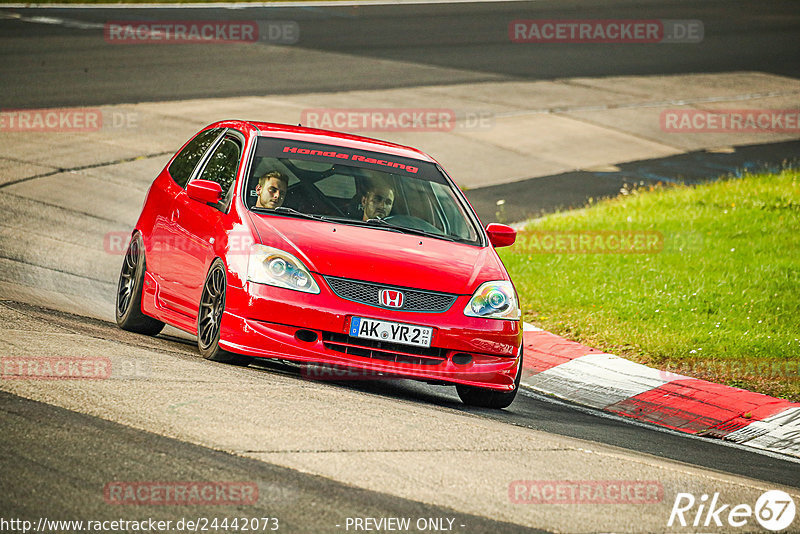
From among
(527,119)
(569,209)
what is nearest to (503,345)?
(569,209)

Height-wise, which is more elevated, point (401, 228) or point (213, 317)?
point (401, 228)

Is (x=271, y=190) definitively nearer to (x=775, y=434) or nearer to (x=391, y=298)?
(x=391, y=298)

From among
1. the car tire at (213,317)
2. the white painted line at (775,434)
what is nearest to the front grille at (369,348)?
the car tire at (213,317)

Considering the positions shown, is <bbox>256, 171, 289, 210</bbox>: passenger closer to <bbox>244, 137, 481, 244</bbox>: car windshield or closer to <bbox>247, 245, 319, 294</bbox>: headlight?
<bbox>244, 137, 481, 244</bbox>: car windshield

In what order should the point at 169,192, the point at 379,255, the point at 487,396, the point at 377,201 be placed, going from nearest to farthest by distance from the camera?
the point at 379,255 → the point at 487,396 → the point at 377,201 → the point at 169,192

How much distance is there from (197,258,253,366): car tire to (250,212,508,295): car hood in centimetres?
41

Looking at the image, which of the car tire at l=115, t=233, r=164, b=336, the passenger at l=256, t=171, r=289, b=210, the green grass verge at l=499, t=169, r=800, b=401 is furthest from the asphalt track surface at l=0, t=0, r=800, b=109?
the passenger at l=256, t=171, r=289, b=210

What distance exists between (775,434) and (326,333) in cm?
341

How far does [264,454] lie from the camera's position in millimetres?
5352

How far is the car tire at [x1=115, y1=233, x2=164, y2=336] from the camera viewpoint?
347 inches

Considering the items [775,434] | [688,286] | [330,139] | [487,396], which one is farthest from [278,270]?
[688,286]

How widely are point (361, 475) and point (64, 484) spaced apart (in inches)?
52.6

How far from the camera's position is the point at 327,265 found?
23.8 ft

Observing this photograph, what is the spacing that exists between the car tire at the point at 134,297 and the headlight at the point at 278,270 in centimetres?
180
